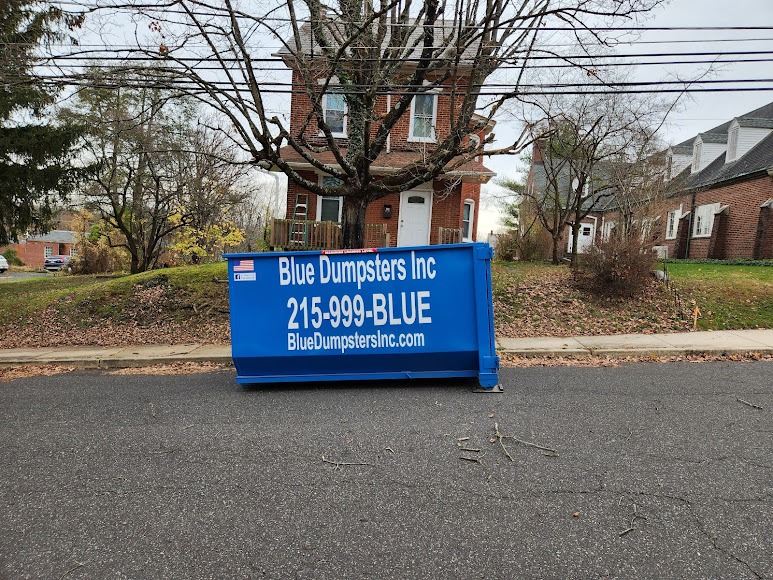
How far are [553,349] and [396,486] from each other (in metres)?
5.23

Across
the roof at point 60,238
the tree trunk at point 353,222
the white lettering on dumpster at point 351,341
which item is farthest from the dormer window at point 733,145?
the roof at point 60,238

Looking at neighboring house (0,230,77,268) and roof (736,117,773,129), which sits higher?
roof (736,117,773,129)

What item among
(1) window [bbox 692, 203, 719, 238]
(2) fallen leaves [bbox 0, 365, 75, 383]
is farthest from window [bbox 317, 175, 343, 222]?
(1) window [bbox 692, 203, 719, 238]

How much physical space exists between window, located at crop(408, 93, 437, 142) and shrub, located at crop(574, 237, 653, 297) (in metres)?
8.83

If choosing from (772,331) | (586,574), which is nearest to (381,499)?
(586,574)

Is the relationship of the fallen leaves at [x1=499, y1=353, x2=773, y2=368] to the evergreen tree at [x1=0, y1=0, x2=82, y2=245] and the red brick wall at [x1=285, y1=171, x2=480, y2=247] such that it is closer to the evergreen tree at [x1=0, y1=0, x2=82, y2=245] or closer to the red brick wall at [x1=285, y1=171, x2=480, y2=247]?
the red brick wall at [x1=285, y1=171, x2=480, y2=247]

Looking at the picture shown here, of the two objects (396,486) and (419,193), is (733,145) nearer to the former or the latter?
(419,193)

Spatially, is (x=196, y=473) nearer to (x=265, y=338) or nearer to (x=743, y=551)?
(x=265, y=338)

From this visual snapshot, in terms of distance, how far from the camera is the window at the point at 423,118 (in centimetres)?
1684

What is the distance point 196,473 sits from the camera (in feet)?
11.4

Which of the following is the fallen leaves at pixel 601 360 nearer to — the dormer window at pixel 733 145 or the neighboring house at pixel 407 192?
the neighboring house at pixel 407 192

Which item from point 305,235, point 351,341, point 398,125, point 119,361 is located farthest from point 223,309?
point 398,125

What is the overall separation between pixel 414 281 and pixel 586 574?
12.2 ft

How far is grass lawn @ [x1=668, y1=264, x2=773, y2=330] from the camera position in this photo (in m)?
9.10
